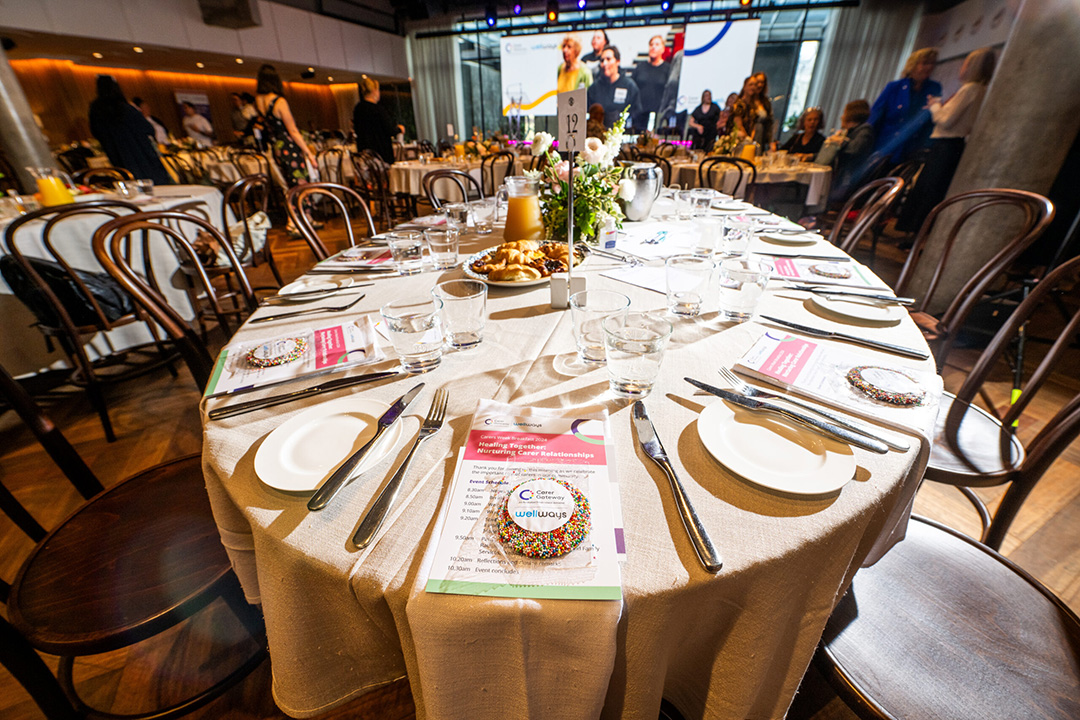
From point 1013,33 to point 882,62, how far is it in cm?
594

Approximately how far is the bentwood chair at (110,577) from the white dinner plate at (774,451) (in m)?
0.89

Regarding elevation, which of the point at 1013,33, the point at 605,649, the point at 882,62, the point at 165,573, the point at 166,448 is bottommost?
the point at 166,448

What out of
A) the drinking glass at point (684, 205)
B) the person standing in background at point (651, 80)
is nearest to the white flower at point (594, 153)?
the drinking glass at point (684, 205)

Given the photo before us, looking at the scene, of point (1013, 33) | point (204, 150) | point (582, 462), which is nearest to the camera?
point (582, 462)

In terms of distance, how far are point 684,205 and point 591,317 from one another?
1617 mm

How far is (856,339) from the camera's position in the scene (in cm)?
83

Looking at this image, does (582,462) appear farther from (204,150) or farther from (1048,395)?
(204,150)

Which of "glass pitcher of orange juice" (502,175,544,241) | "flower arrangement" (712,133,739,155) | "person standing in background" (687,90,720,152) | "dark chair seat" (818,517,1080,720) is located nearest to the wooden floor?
"dark chair seat" (818,517,1080,720)

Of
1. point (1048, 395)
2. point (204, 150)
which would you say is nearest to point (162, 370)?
point (1048, 395)

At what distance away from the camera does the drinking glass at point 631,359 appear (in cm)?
65

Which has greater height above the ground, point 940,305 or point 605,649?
point 605,649

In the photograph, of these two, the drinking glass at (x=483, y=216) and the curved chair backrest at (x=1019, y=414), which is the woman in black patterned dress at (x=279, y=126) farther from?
the curved chair backrest at (x=1019, y=414)

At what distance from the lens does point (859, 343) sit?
32.6 inches

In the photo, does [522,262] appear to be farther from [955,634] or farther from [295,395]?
[955,634]
